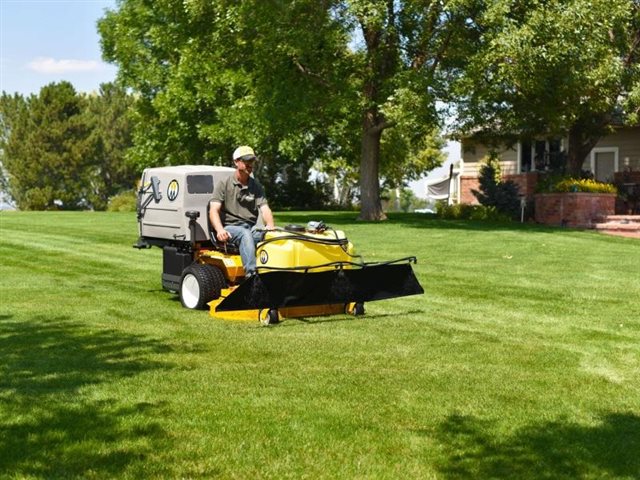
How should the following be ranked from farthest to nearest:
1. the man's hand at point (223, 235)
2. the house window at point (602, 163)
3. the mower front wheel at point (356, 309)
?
the house window at point (602, 163) < the mower front wheel at point (356, 309) < the man's hand at point (223, 235)

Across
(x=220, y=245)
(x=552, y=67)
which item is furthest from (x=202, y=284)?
(x=552, y=67)

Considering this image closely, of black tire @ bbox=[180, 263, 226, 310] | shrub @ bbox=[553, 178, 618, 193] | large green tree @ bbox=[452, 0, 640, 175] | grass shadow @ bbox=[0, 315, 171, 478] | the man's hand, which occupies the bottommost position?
grass shadow @ bbox=[0, 315, 171, 478]

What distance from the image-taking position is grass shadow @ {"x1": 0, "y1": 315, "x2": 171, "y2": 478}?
5172mm

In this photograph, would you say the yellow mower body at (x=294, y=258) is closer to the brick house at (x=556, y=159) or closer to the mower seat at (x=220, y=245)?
the mower seat at (x=220, y=245)

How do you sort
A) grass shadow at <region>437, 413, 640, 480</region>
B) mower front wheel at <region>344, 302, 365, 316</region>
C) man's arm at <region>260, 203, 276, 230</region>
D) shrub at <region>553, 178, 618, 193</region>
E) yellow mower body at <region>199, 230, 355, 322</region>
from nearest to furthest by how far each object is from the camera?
grass shadow at <region>437, 413, 640, 480</region> → yellow mower body at <region>199, 230, 355, 322</region> → man's arm at <region>260, 203, 276, 230</region> → mower front wheel at <region>344, 302, 365, 316</region> → shrub at <region>553, 178, 618, 193</region>

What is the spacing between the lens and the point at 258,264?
394 inches

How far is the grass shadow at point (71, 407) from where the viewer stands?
5172 mm

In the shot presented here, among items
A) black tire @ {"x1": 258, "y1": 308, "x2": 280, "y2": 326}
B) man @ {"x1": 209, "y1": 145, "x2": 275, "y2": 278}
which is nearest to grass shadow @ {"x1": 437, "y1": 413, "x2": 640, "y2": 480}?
black tire @ {"x1": 258, "y1": 308, "x2": 280, "y2": 326}

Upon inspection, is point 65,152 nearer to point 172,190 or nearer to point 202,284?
point 172,190

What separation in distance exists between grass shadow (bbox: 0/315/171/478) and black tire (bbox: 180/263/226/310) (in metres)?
1.58

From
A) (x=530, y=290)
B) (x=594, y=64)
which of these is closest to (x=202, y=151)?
(x=594, y=64)

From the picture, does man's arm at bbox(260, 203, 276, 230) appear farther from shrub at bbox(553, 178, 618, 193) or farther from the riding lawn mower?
shrub at bbox(553, 178, 618, 193)

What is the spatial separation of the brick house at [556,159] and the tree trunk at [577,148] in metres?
1.80

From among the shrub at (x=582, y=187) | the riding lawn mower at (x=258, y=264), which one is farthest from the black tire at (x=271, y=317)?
the shrub at (x=582, y=187)
